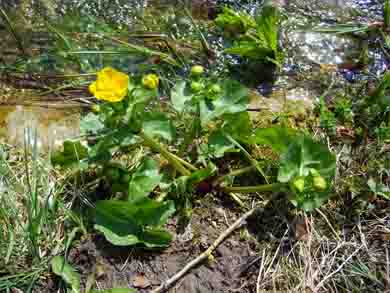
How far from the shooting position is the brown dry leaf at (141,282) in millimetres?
1963

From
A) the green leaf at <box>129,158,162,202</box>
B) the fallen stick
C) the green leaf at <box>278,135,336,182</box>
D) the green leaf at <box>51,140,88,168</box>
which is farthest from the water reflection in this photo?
the green leaf at <box>278,135,336,182</box>

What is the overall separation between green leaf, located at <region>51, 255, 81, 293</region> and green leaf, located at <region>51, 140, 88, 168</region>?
1.11 ft

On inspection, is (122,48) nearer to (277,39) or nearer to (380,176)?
(277,39)

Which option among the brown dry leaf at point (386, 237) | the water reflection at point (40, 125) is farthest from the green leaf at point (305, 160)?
the water reflection at point (40, 125)

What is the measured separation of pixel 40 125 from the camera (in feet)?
7.88

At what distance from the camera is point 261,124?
96.6 inches

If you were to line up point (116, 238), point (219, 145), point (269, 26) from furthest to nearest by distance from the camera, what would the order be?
1. point (269, 26)
2. point (219, 145)
3. point (116, 238)

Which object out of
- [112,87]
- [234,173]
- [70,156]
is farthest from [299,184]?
[70,156]

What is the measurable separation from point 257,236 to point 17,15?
165 centimetres

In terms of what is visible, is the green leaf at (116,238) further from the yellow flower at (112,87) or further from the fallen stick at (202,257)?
the yellow flower at (112,87)

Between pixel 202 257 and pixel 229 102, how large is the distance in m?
0.57

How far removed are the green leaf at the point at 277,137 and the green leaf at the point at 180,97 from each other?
29 centimetres

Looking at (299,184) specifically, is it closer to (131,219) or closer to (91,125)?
(131,219)

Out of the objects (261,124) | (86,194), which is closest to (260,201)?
(261,124)
